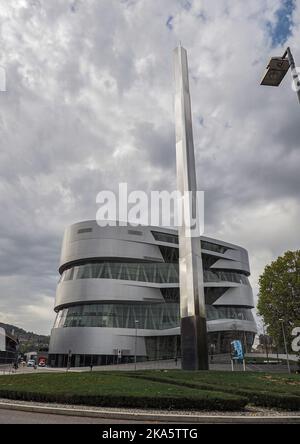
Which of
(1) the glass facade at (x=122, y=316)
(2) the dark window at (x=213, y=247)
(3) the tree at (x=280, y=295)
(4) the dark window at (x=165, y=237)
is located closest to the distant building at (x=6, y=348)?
(1) the glass facade at (x=122, y=316)

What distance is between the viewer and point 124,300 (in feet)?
223

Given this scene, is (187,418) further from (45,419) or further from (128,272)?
(128,272)

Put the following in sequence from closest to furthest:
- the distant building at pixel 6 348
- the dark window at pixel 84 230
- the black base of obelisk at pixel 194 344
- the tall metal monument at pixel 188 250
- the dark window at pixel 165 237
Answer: the black base of obelisk at pixel 194 344 → the tall metal monument at pixel 188 250 → the dark window at pixel 84 230 → the dark window at pixel 165 237 → the distant building at pixel 6 348

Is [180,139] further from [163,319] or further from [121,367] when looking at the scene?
[163,319]

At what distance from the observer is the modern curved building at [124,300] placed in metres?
65.1

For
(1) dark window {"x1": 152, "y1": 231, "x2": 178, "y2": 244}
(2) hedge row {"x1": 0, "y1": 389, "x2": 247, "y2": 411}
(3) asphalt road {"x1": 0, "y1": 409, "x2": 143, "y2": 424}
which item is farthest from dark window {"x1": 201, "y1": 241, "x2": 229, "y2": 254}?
(3) asphalt road {"x1": 0, "y1": 409, "x2": 143, "y2": 424}

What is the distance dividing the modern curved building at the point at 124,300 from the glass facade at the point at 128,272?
7.4 inches

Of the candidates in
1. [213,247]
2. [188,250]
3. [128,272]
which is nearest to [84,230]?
[128,272]

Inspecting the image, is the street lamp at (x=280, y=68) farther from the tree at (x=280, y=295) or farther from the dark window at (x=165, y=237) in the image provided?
the dark window at (x=165, y=237)

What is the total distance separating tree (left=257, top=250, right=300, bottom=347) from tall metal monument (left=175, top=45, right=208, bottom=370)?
14192mm

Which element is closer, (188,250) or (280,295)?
(188,250)

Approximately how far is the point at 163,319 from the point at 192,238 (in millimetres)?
40920

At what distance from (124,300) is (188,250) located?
37905 mm

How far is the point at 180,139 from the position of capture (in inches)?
1458
